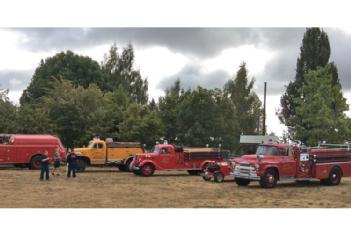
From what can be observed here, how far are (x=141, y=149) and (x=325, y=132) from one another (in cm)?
1455

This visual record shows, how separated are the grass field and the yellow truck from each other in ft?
20.9

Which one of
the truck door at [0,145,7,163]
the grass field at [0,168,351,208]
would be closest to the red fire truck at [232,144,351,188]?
the grass field at [0,168,351,208]

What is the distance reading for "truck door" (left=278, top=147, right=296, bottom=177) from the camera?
23875 millimetres

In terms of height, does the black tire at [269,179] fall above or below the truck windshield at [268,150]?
below

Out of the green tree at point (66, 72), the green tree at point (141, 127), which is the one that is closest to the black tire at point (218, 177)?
the green tree at point (141, 127)

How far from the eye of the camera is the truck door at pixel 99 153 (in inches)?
1320

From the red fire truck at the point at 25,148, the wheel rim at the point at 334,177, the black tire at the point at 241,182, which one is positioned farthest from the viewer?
the red fire truck at the point at 25,148

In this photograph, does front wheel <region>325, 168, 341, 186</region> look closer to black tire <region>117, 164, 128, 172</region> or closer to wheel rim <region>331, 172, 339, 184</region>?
wheel rim <region>331, 172, 339, 184</region>

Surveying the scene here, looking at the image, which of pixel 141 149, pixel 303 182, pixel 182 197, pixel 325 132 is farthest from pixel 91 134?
pixel 182 197

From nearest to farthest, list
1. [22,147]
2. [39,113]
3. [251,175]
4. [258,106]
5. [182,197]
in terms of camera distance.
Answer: [182,197] < [251,175] < [22,147] < [39,113] < [258,106]

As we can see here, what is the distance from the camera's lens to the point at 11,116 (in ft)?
141

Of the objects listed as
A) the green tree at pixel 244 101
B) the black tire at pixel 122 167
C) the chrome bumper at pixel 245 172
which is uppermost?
the green tree at pixel 244 101

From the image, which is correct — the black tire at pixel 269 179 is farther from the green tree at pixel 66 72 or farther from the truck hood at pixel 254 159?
the green tree at pixel 66 72

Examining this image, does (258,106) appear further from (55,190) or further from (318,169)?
(55,190)
